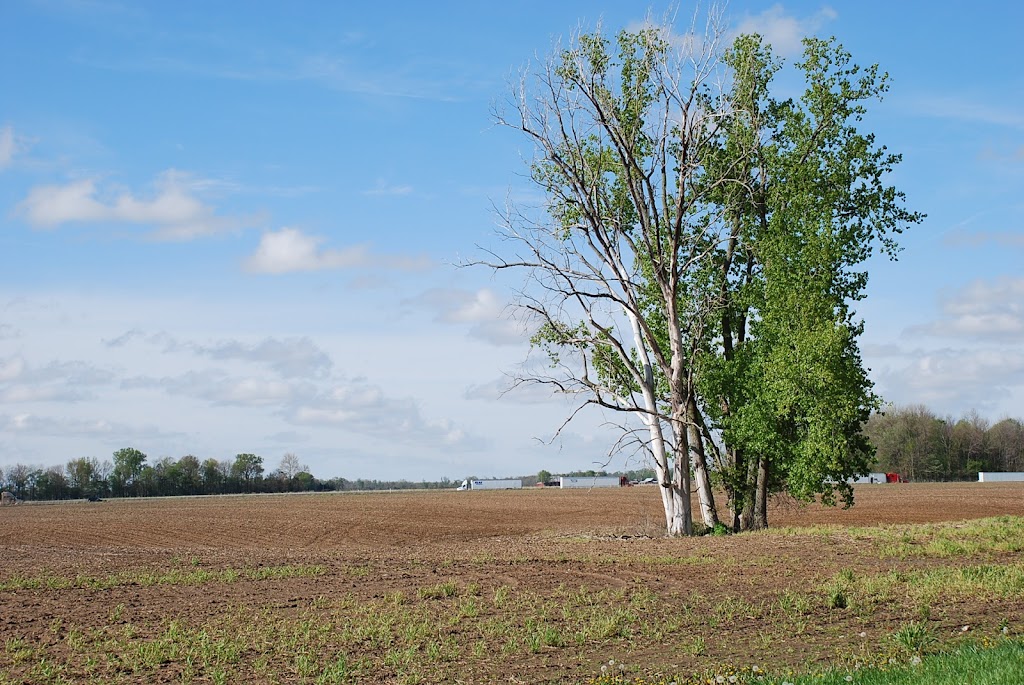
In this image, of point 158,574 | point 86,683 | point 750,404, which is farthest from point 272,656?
point 750,404

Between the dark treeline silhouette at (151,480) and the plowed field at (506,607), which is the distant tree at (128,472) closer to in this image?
the dark treeline silhouette at (151,480)

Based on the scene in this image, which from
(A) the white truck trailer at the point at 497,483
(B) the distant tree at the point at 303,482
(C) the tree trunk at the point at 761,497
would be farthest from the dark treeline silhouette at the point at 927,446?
(C) the tree trunk at the point at 761,497

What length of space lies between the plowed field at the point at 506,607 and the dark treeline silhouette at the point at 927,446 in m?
117

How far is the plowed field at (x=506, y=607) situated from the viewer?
9.67 metres

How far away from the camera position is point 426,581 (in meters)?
15.2

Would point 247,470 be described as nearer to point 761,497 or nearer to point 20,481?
point 20,481

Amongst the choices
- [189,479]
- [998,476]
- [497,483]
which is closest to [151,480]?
[189,479]

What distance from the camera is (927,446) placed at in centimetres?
13188

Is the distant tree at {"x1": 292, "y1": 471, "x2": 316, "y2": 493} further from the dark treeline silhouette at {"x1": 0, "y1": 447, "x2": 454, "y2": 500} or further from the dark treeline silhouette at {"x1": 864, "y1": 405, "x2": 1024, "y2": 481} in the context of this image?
the dark treeline silhouette at {"x1": 864, "y1": 405, "x2": 1024, "y2": 481}

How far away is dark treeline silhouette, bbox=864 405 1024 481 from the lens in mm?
131375

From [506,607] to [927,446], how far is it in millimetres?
133300

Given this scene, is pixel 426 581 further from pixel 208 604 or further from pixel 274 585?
pixel 208 604

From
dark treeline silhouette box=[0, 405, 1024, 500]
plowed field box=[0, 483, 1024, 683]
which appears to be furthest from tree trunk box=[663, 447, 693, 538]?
dark treeline silhouette box=[0, 405, 1024, 500]

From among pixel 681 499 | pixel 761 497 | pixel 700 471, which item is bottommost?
pixel 761 497
